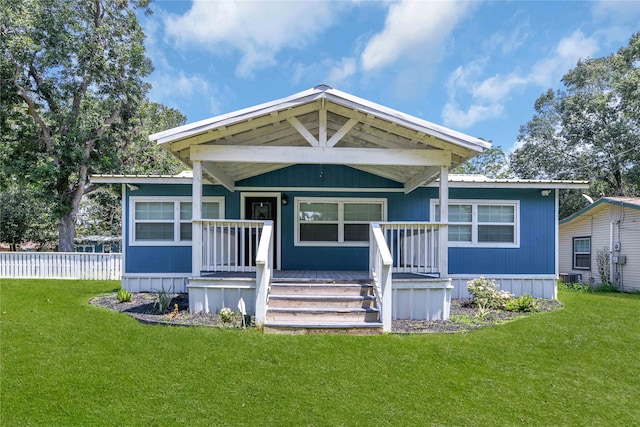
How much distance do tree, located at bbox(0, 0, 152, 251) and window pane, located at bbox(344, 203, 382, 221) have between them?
1221cm

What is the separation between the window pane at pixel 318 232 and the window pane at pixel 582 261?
11.3m

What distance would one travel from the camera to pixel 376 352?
4.58 metres

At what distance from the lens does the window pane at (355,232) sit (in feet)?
→ 29.5

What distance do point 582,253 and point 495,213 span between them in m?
8.54

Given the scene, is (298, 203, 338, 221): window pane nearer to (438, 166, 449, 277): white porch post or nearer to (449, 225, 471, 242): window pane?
(449, 225, 471, 242): window pane

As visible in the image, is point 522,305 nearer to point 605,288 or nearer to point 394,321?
point 394,321

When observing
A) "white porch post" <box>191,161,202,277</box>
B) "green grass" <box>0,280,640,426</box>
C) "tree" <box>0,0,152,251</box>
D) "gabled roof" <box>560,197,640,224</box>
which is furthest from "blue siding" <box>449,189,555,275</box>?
"tree" <box>0,0,152,251</box>

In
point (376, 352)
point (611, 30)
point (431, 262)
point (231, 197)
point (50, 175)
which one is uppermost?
point (611, 30)

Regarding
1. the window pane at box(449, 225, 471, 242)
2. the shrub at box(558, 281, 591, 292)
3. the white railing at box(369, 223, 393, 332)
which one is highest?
the window pane at box(449, 225, 471, 242)

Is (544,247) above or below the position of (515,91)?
below

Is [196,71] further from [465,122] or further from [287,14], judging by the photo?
[465,122]

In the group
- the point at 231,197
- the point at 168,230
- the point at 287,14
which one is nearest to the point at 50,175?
the point at 168,230

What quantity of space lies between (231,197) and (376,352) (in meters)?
5.66

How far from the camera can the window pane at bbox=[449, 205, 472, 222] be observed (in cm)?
871
